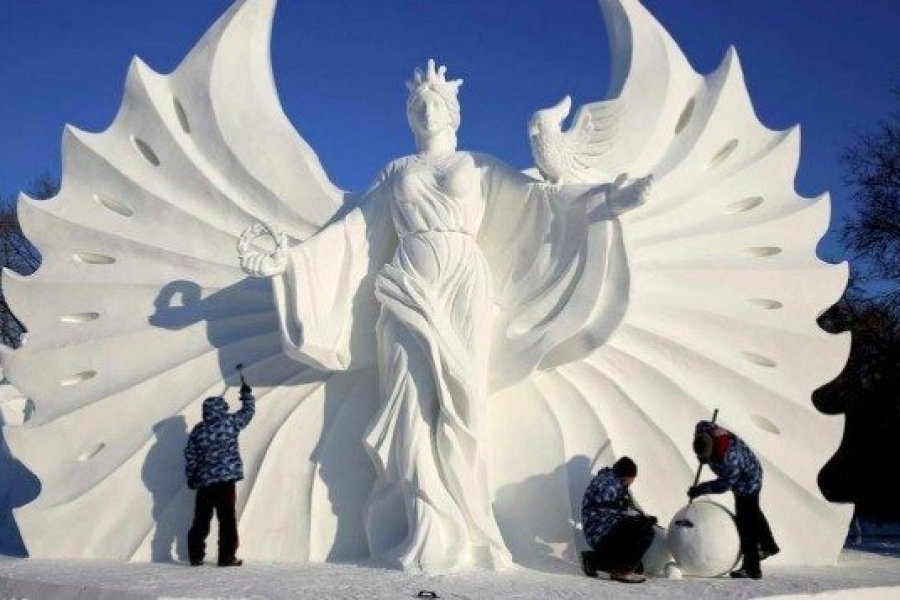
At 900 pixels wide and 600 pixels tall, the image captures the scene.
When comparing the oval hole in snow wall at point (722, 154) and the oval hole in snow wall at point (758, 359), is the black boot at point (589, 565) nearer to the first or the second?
the oval hole in snow wall at point (758, 359)

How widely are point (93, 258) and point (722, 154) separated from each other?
6.50 m

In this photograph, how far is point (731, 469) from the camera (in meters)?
6.73

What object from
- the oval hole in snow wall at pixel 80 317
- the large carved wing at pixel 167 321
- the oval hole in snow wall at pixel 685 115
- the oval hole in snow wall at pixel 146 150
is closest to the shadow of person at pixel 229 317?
the large carved wing at pixel 167 321

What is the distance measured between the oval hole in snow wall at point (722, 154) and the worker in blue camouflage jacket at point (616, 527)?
13.3 feet

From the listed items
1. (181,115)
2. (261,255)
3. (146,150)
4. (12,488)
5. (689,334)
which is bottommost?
(12,488)

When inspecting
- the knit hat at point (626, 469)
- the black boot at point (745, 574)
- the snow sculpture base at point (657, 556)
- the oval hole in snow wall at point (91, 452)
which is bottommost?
the black boot at point (745, 574)

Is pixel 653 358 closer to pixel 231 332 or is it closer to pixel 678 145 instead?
pixel 678 145

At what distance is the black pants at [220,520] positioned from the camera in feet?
23.2

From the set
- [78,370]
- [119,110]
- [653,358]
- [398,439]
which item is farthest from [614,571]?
[119,110]

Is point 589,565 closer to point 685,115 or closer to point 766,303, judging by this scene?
point 766,303

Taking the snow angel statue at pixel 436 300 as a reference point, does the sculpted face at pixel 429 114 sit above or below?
above

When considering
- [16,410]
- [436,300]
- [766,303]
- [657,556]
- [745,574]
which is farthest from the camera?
[16,410]

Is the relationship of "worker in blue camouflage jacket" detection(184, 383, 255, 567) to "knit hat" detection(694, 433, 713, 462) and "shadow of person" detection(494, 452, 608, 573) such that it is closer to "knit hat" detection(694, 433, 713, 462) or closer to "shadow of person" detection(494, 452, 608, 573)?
"shadow of person" detection(494, 452, 608, 573)

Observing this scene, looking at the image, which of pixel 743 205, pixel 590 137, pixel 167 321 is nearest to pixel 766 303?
pixel 743 205
